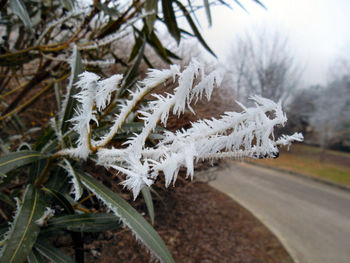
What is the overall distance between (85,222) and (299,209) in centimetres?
675

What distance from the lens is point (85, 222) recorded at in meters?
1.04

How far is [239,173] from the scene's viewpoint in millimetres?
9555

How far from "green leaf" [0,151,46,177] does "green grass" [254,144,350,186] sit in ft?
11.2

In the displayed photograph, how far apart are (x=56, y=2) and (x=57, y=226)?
2.28 metres

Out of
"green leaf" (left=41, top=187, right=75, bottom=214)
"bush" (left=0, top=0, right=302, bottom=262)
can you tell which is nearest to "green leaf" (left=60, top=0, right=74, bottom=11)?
"bush" (left=0, top=0, right=302, bottom=262)

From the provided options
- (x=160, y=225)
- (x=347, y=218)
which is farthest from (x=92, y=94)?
(x=347, y=218)

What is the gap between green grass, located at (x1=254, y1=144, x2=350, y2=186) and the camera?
11021 millimetres

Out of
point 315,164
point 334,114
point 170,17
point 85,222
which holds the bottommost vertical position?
point 315,164

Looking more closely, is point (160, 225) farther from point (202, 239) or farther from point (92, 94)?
point (92, 94)

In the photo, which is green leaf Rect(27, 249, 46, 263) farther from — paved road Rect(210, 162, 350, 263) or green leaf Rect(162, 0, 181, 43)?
paved road Rect(210, 162, 350, 263)

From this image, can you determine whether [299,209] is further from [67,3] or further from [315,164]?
[315,164]

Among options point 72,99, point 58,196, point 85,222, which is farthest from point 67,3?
point 85,222

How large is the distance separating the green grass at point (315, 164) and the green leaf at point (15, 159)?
3427mm

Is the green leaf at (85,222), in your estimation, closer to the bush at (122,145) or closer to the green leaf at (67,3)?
the bush at (122,145)
